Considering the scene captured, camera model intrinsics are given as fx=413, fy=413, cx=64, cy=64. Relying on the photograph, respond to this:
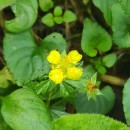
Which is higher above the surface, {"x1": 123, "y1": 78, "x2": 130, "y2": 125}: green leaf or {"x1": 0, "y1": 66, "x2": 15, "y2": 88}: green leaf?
{"x1": 0, "y1": 66, "x2": 15, "y2": 88}: green leaf

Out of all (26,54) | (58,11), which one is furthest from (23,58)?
(58,11)

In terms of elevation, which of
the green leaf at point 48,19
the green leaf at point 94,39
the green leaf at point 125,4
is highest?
the green leaf at point 125,4

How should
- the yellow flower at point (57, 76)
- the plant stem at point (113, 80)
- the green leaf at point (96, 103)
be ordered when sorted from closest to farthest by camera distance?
the yellow flower at point (57, 76) → the green leaf at point (96, 103) → the plant stem at point (113, 80)

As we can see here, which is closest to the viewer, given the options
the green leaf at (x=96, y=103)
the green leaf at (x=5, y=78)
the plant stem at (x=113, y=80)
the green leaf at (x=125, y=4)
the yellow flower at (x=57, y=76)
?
the yellow flower at (x=57, y=76)

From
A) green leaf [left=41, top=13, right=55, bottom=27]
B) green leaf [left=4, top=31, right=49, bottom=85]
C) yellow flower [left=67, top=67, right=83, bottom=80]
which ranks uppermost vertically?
yellow flower [left=67, top=67, right=83, bottom=80]

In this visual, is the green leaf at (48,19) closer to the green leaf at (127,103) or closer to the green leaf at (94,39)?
the green leaf at (94,39)

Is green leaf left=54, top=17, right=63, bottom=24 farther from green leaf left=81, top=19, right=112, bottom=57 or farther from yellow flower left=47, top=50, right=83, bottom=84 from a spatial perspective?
yellow flower left=47, top=50, right=83, bottom=84

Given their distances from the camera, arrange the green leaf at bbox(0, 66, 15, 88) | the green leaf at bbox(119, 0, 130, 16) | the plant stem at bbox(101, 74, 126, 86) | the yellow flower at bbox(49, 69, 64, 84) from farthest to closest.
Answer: the plant stem at bbox(101, 74, 126, 86) → the green leaf at bbox(0, 66, 15, 88) → the green leaf at bbox(119, 0, 130, 16) → the yellow flower at bbox(49, 69, 64, 84)

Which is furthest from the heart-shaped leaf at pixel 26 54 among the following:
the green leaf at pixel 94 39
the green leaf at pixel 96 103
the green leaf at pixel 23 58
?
the green leaf at pixel 96 103

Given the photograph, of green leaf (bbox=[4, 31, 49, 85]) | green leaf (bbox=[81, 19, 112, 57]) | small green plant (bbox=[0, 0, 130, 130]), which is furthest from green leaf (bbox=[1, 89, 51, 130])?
green leaf (bbox=[81, 19, 112, 57])
